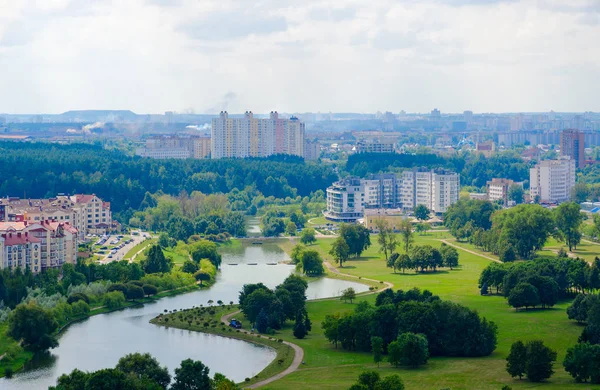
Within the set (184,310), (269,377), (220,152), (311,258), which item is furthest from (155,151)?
(269,377)

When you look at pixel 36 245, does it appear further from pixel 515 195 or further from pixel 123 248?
pixel 515 195

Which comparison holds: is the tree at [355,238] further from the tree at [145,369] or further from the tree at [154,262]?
the tree at [145,369]

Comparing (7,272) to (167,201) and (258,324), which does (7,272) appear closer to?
(258,324)

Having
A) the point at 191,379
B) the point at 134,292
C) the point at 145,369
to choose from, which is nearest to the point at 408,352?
the point at 191,379

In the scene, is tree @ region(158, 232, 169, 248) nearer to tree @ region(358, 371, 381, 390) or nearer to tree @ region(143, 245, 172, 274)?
tree @ region(143, 245, 172, 274)

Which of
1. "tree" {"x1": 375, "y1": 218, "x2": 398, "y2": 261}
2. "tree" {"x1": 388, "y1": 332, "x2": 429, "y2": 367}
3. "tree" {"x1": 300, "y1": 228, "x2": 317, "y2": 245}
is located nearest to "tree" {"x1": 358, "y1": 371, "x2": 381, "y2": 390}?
"tree" {"x1": 388, "y1": 332, "x2": 429, "y2": 367}
